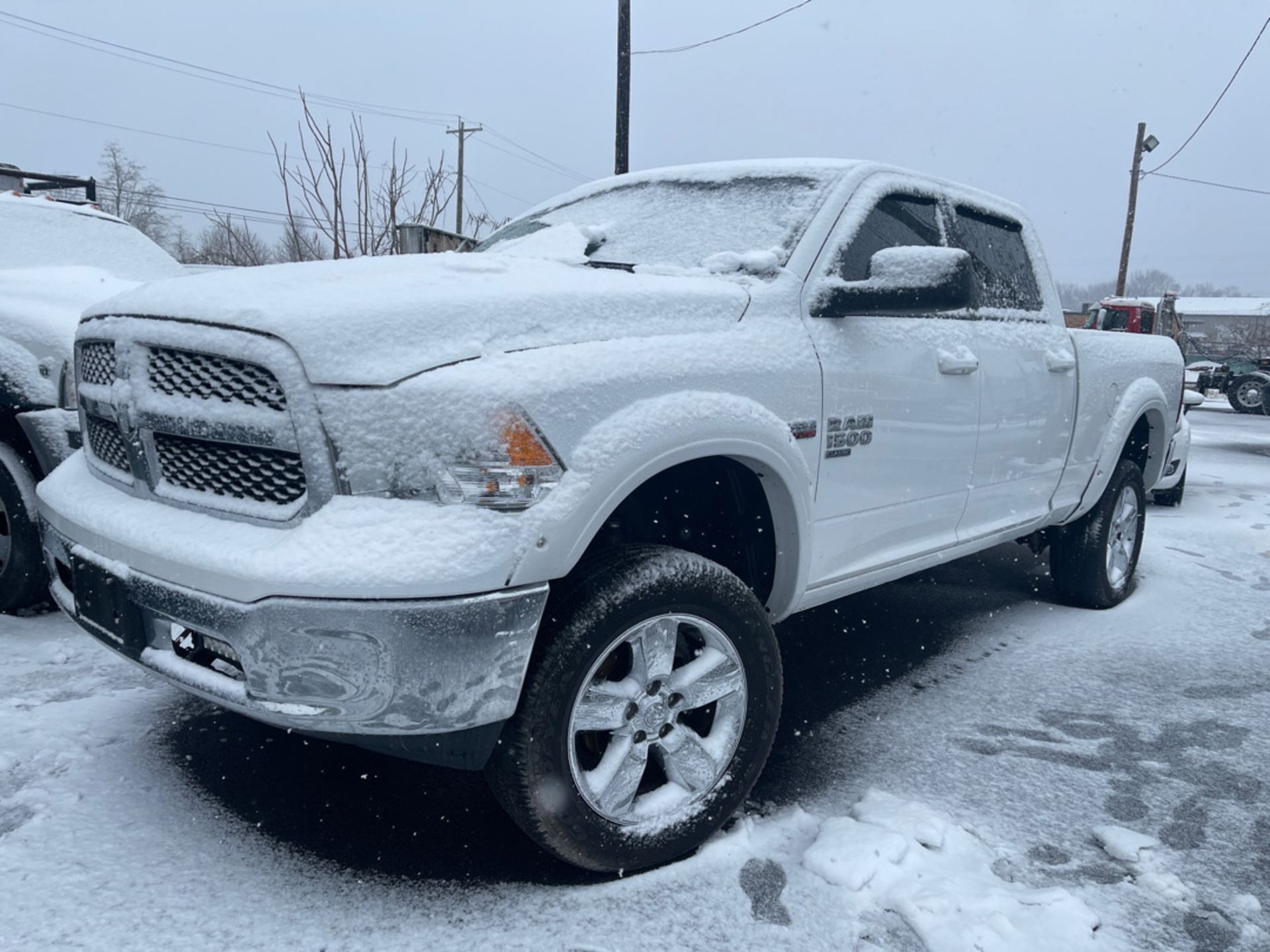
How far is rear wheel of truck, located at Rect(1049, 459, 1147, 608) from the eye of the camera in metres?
4.57

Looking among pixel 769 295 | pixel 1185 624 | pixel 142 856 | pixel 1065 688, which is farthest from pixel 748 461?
pixel 1185 624

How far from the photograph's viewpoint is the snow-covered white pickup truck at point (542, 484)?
1.85 metres

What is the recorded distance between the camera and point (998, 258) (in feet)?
13.0

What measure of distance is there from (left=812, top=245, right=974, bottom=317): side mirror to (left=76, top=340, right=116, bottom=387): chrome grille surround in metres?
1.81

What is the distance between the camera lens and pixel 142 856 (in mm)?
2232

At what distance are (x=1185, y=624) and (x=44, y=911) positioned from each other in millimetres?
4487

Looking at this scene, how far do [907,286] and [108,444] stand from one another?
211 cm

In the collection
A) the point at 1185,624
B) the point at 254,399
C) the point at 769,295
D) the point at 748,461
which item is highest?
the point at 769,295

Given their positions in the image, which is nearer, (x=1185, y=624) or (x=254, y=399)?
(x=254, y=399)

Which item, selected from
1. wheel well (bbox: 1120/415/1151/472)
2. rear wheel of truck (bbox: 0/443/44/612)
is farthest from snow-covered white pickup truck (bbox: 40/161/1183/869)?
wheel well (bbox: 1120/415/1151/472)

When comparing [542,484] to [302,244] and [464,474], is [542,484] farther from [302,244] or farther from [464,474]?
[302,244]

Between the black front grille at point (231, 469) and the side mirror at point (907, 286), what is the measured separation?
4.87ft

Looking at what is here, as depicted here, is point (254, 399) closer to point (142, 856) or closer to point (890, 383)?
point (142, 856)

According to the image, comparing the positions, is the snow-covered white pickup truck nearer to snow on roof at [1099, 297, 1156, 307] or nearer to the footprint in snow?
the footprint in snow
